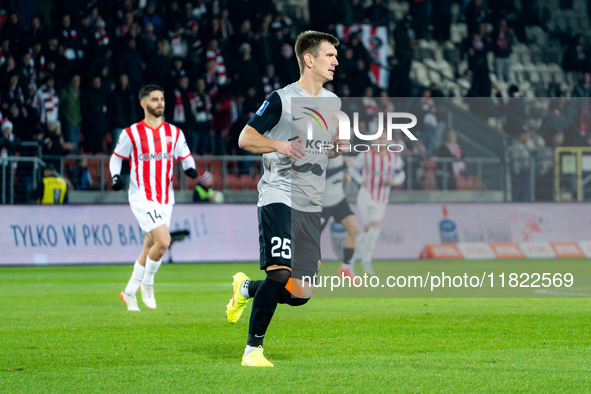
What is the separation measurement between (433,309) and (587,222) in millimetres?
10025

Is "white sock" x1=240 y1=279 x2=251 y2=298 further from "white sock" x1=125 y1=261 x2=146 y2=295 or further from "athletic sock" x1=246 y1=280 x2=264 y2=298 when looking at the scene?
"white sock" x1=125 y1=261 x2=146 y2=295

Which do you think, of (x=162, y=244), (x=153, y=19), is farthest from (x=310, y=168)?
(x=153, y=19)

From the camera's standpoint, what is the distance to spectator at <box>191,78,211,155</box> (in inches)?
686

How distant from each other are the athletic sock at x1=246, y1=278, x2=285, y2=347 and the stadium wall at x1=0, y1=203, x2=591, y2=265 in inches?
415

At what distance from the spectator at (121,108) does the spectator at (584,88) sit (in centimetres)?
1147

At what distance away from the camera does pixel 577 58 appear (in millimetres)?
22922

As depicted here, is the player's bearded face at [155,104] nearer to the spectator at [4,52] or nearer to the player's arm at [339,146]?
the player's arm at [339,146]

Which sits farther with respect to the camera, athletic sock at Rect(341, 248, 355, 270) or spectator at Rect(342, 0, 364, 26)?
spectator at Rect(342, 0, 364, 26)

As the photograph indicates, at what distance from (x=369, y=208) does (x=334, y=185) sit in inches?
75.5

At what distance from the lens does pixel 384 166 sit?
13.8 metres

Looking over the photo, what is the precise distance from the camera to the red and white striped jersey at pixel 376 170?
44.3 feet

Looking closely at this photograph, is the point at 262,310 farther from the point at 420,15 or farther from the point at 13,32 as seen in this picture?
the point at 420,15

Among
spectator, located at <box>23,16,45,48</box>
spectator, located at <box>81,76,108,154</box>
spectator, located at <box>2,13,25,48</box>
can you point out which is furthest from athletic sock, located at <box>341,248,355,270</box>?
spectator, located at <box>2,13,25,48</box>

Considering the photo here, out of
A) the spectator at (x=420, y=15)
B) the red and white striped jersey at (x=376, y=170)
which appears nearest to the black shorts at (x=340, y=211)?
the red and white striped jersey at (x=376, y=170)
